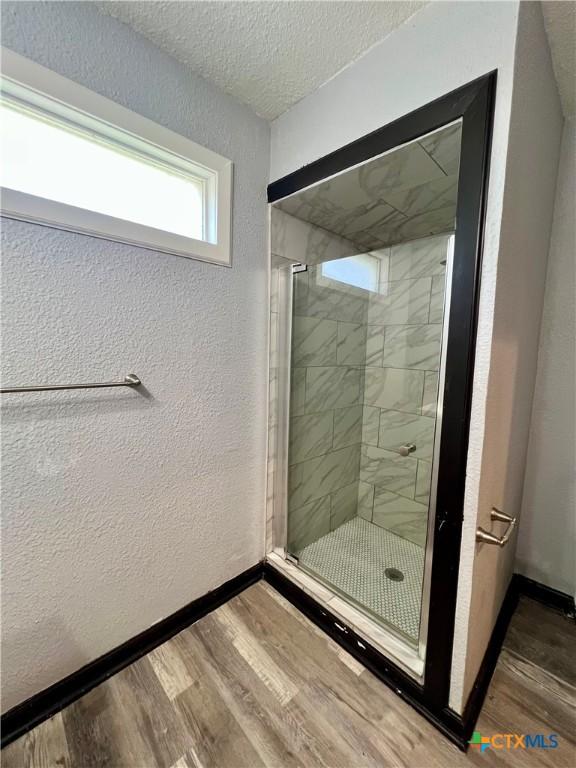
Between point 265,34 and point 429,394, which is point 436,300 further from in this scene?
point 265,34

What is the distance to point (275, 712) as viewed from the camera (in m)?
1.02

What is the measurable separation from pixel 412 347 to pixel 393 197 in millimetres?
874

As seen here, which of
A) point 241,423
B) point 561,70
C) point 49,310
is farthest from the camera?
point 241,423

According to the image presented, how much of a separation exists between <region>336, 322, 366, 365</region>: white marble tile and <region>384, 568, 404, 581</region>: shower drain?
1271mm

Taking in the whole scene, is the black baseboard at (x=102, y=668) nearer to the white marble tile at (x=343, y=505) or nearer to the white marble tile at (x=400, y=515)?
the white marble tile at (x=343, y=505)

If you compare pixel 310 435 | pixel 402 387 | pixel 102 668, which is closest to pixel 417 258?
pixel 402 387

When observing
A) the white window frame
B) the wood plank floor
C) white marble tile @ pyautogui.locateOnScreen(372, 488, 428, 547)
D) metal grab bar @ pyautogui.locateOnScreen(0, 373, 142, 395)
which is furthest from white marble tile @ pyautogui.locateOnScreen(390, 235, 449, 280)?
the wood plank floor

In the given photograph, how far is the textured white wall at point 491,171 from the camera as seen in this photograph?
0.82 metres

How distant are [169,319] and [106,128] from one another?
2.17ft

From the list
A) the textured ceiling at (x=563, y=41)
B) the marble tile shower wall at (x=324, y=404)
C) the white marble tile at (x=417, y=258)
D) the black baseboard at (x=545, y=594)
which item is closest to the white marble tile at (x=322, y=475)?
the marble tile shower wall at (x=324, y=404)

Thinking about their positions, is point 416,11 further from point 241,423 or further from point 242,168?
point 241,423

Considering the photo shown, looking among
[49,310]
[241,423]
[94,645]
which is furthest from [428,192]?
[94,645]

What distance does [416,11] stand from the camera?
0.94m

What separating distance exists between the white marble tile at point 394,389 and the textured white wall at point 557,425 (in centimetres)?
58
